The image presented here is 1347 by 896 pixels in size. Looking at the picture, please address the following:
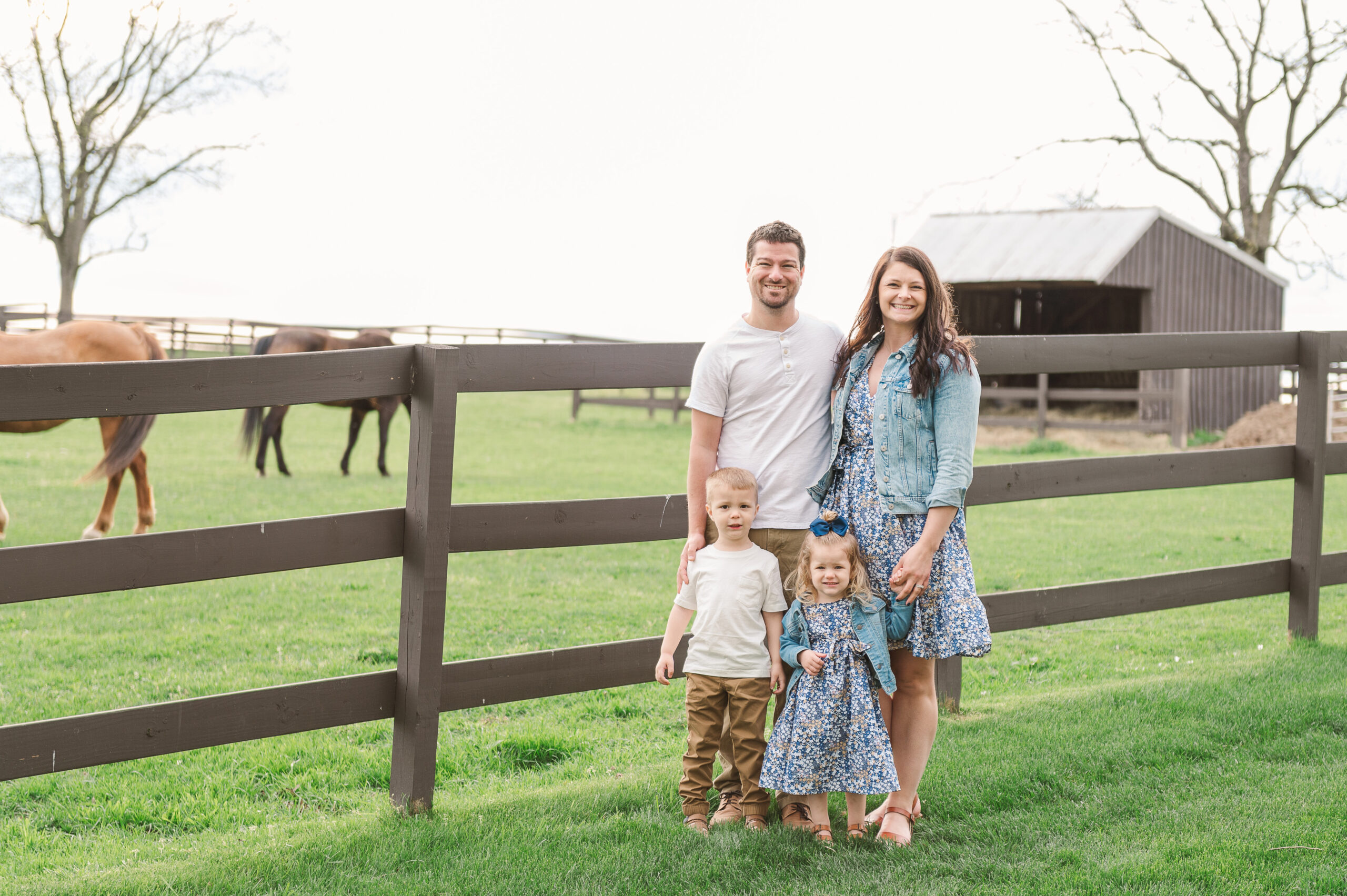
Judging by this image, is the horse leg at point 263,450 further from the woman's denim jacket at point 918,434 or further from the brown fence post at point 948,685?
the woman's denim jacket at point 918,434

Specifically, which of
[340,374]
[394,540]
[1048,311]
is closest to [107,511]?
[394,540]

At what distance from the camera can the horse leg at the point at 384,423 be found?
43.7 feet

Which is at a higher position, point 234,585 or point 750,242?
point 750,242

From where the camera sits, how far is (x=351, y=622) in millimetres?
6223

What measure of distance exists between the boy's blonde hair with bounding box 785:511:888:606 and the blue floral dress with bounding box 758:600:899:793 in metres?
0.05

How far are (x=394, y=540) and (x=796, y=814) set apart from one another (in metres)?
1.37

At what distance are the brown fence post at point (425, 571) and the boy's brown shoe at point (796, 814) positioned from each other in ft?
3.30

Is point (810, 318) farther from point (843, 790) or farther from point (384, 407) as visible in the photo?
point (384, 407)

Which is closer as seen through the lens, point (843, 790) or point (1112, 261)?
point (843, 790)

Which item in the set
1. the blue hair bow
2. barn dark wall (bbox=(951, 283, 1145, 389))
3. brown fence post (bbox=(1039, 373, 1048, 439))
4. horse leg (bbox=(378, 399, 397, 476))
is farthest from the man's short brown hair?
barn dark wall (bbox=(951, 283, 1145, 389))

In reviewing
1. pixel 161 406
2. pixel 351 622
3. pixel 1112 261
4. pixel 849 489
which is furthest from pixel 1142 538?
pixel 1112 261

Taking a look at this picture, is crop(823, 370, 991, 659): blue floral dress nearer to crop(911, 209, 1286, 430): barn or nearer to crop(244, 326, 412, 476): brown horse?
crop(244, 326, 412, 476): brown horse

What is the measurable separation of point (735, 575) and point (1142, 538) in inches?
288

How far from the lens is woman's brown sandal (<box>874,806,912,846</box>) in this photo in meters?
3.06
